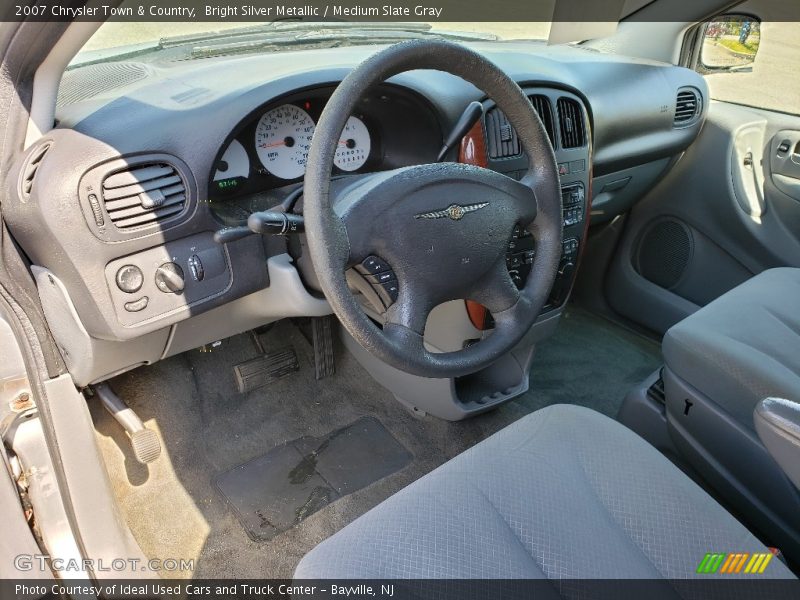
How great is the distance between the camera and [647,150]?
7.67 ft

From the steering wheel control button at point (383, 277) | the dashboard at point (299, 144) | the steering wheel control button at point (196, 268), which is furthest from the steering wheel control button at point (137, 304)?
the steering wheel control button at point (383, 277)

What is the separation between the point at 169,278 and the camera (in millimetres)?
1416

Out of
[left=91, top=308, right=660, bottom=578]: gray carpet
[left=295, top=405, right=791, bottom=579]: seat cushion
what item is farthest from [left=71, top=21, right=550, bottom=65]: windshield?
[left=295, top=405, right=791, bottom=579]: seat cushion

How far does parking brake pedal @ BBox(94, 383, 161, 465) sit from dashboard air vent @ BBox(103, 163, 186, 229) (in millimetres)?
715

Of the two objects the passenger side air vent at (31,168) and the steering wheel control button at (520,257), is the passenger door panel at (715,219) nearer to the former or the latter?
the steering wheel control button at (520,257)

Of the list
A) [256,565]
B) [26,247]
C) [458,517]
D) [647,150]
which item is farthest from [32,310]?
[647,150]

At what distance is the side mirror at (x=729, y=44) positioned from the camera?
238cm

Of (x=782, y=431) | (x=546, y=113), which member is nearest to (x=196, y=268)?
(x=546, y=113)

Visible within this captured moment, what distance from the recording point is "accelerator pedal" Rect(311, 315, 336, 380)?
2277mm

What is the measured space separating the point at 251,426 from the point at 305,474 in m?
0.27

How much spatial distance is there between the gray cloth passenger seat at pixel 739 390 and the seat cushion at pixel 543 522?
311 millimetres

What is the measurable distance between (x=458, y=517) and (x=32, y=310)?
3.48 feet

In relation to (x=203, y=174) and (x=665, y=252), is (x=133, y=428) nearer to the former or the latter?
(x=203, y=174)

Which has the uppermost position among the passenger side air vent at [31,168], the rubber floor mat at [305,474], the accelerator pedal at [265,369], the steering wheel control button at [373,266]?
the passenger side air vent at [31,168]
